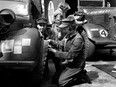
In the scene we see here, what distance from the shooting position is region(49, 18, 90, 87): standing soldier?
11.8 feet

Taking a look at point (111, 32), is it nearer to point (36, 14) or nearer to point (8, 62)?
point (36, 14)

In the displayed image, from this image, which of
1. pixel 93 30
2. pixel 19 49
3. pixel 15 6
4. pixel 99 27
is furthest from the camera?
pixel 99 27

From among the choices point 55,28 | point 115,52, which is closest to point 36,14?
point 55,28

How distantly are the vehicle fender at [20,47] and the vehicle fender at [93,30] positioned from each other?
2702 millimetres

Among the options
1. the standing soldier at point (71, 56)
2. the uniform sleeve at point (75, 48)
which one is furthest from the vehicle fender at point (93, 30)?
the uniform sleeve at point (75, 48)

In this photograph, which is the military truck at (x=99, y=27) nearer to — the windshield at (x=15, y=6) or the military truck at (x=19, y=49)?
the windshield at (x=15, y=6)

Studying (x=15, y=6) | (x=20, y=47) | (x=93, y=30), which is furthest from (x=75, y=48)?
(x=93, y=30)

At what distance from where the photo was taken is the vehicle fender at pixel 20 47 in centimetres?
292

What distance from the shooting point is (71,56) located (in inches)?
141

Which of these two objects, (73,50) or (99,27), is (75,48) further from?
(99,27)

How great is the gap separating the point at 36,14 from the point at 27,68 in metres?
2.32

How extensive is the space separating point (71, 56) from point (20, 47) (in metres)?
0.95

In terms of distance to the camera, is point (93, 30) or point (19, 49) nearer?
point (19, 49)

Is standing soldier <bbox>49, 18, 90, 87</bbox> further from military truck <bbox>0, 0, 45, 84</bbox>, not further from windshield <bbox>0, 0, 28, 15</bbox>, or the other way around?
windshield <bbox>0, 0, 28, 15</bbox>
